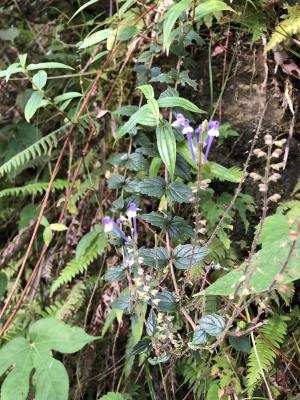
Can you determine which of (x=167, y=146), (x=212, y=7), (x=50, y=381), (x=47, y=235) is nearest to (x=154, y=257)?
(x=167, y=146)

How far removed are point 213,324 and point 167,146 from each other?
585 mm

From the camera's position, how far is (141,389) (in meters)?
1.98

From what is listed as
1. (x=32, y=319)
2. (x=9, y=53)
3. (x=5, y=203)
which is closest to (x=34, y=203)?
(x=5, y=203)

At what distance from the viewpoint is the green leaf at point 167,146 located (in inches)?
62.8

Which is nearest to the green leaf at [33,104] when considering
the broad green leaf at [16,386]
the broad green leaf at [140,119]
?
the broad green leaf at [140,119]

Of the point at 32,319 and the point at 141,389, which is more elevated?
the point at 32,319

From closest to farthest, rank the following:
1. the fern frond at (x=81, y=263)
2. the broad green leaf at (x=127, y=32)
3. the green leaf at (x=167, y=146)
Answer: the green leaf at (x=167, y=146), the broad green leaf at (x=127, y=32), the fern frond at (x=81, y=263)

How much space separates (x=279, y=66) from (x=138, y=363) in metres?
1.34

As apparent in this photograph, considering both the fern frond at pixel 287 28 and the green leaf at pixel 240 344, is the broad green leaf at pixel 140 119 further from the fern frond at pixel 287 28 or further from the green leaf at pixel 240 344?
the green leaf at pixel 240 344

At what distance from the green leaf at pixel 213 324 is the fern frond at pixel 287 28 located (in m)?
1.06

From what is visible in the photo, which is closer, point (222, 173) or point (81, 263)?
point (222, 173)

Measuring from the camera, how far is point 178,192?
5.51 ft

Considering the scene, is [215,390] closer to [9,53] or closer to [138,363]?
[138,363]

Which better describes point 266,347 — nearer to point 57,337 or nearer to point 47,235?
point 57,337
